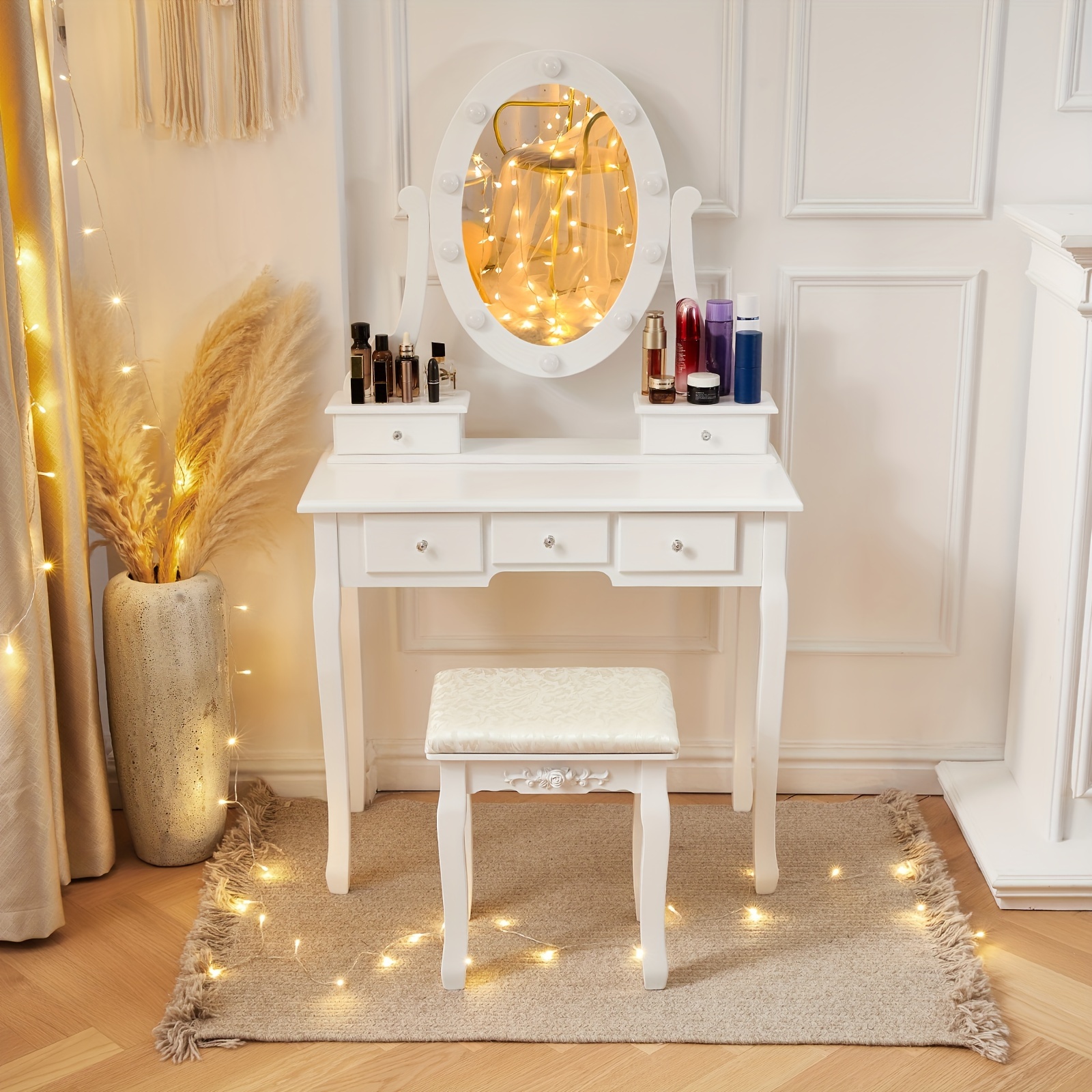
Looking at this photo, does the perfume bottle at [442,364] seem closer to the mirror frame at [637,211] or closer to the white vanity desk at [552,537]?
the mirror frame at [637,211]

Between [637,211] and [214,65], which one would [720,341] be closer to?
[637,211]

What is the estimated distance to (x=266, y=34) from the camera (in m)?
2.23

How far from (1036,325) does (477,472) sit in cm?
108

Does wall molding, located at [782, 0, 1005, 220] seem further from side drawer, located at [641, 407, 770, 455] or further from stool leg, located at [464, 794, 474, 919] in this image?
stool leg, located at [464, 794, 474, 919]

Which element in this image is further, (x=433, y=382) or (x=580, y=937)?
(x=433, y=382)

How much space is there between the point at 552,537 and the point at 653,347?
0.46 metres

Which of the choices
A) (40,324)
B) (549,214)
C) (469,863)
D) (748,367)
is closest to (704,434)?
(748,367)

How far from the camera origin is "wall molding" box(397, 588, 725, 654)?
2568 millimetres

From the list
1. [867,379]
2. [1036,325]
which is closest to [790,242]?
[867,379]

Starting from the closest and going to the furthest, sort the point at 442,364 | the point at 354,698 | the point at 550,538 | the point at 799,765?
the point at 550,538 < the point at 442,364 < the point at 354,698 < the point at 799,765

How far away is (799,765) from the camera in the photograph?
8.63 feet

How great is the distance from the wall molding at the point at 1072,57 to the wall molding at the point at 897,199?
0.35 feet

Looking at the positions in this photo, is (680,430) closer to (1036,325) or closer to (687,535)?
(687,535)

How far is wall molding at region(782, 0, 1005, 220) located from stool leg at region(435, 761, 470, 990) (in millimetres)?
1231
